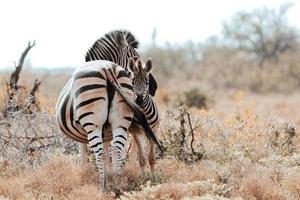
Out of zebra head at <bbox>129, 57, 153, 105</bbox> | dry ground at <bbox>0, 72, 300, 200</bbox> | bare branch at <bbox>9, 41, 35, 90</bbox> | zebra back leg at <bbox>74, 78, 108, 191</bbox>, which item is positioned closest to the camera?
dry ground at <bbox>0, 72, 300, 200</bbox>

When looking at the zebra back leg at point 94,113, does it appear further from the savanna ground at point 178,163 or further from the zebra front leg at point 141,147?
the zebra front leg at point 141,147

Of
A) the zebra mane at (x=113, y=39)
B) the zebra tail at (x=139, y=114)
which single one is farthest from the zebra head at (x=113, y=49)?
the zebra tail at (x=139, y=114)

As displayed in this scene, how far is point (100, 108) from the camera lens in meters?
6.75

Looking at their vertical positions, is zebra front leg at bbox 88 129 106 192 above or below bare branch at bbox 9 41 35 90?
below

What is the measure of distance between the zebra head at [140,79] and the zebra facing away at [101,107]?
157 millimetres

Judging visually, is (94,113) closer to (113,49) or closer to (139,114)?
(139,114)

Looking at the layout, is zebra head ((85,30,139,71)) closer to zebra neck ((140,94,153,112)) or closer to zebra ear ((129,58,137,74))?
zebra ear ((129,58,137,74))

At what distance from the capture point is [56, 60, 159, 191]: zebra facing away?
266 inches

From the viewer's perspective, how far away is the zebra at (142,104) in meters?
7.24

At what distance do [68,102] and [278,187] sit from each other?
8.96ft

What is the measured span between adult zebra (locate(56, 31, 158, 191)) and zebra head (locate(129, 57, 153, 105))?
17cm

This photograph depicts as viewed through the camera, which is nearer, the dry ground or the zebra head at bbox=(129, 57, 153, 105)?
the dry ground

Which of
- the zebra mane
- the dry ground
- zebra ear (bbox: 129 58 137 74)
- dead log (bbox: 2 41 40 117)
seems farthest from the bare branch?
zebra ear (bbox: 129 58 137 74)

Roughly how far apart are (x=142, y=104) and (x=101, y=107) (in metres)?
0.75
